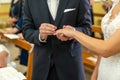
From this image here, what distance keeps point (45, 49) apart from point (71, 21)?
0.28m

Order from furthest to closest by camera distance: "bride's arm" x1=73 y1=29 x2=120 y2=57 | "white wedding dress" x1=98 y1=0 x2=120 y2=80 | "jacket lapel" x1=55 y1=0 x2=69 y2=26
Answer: "jacket lapel" x1=55 y1=0 x2=69 y2=26
"white wedding dress" x1=98 y1=0 x2=120 y2=80
"bride's arm" x1=73 y1=29 x2=120 y2=57

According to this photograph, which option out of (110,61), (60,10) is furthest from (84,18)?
(110,61)

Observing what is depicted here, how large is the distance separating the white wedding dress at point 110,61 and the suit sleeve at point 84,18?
0.25 metres

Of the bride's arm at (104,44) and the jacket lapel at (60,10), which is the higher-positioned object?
the jacket lapel at (60,10)

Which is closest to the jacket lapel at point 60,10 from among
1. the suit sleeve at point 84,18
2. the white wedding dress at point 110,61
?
the suit sleeve at point 84,18

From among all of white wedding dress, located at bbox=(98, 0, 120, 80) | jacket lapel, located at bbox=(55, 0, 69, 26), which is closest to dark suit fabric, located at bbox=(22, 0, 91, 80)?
jacket lapel, located at bbox=(55, 0, 69, 26)

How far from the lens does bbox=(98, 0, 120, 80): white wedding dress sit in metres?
1.30

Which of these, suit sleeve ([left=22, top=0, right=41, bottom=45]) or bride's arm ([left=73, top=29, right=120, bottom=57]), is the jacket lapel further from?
bride's arm ([left=73, top=29, right=120, bottom=57])

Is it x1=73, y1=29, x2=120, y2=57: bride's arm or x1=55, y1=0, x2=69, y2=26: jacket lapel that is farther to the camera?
x1=55, y1=0, x2=69, y2=26: jacket lapel

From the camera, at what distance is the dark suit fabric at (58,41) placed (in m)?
1.61

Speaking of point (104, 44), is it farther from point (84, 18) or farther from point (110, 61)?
point (84, 18)

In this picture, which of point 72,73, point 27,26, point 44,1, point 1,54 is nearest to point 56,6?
point 44,1

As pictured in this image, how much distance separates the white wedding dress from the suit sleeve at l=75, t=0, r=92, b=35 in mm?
247

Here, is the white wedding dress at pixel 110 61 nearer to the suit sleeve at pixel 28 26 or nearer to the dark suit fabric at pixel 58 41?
the dark suit fabric at pixel 58 41
